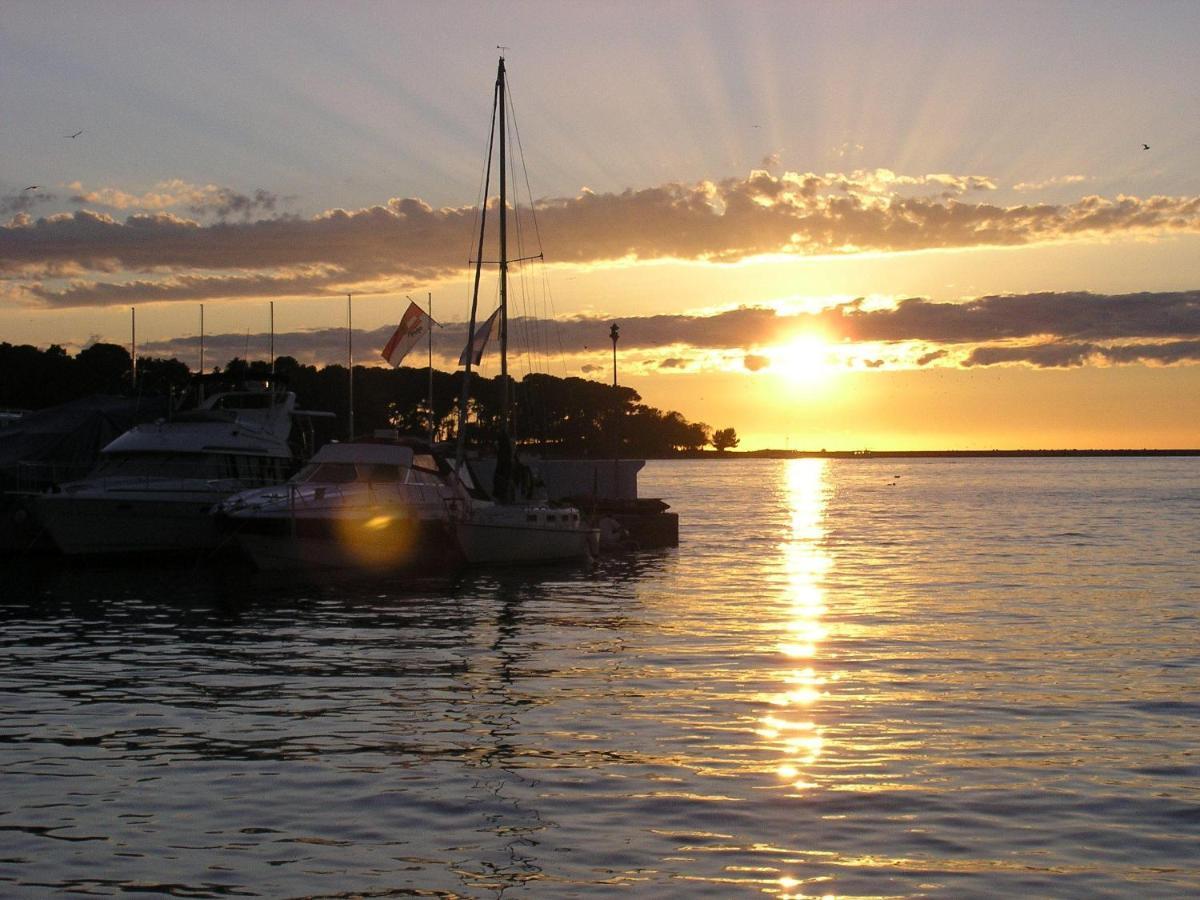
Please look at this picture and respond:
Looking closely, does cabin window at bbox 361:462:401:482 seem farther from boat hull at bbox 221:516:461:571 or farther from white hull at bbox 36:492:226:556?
white hull at bbox 36:492:226:556

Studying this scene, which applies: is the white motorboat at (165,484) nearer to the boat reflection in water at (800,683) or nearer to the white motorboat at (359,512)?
the white motorboat at (359,512)

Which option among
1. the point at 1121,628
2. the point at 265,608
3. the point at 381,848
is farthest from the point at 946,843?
the point at 265,608

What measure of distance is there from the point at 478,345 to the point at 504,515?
6.16 meters

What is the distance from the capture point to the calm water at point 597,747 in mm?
10898

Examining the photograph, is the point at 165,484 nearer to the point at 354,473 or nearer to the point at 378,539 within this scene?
the point at 354,473

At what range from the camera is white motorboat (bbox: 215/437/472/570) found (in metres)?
36.3

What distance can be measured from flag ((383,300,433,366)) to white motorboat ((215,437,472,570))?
1200 cm

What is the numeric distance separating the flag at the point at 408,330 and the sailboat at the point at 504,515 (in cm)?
384

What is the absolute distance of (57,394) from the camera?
4405 inches

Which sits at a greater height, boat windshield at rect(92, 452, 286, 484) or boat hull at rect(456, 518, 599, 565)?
boat windshield at rect(92, 452, 286, 484)

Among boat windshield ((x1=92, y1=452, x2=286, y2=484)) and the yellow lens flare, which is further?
boat windshield ((x1=92, y1=452, x2=286, y2=484))

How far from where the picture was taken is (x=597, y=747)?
15398mm

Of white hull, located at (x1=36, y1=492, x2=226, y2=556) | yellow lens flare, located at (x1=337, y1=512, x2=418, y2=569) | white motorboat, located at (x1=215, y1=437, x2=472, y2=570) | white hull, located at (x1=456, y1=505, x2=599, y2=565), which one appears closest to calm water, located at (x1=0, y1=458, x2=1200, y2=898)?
white motorboat, located at (x1=215, y1=437, x2=472, y2=570)

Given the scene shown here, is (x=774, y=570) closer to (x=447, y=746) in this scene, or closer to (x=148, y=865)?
(x=447, y=746)
